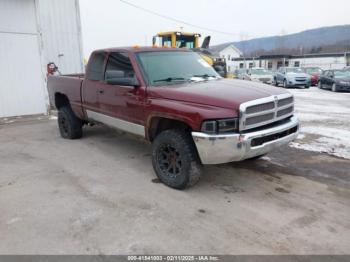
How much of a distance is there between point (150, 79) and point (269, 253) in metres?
2.97

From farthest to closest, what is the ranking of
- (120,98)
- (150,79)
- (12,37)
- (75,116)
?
(12,37)
(75,116)
(120,98)
(150,79)

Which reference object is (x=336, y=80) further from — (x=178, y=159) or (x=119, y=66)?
(x=178, y=159)

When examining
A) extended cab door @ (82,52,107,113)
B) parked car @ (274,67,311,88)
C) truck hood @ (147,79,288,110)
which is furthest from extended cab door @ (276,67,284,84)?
truck hood @ (147,79,288,110)

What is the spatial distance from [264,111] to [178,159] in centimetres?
131

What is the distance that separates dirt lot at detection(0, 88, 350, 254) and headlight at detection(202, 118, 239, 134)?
0.95 metres

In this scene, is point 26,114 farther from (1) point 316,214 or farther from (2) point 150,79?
(1) point 316,214

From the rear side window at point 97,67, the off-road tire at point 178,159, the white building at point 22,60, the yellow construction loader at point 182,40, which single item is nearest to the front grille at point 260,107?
the off-road tire at point 178,159

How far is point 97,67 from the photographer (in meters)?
6.09

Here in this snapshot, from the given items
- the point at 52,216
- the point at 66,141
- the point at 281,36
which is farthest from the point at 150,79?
the point at 281,36

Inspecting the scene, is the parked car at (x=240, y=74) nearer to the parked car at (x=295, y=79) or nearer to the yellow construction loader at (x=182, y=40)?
the parked car at (x=295, y=79)

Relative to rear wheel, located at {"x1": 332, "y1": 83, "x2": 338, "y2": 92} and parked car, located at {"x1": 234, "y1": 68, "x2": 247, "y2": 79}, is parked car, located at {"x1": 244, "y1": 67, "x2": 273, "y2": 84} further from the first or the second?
rear wheel, located at {"x1": 332, "y1": 83, "x2": 338, "y2": 92}

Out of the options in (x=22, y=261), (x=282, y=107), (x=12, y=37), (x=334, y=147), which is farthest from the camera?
(x=12, y=37)

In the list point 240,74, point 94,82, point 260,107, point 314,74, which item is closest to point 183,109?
point 260,107

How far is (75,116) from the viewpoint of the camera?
24.0 feet
